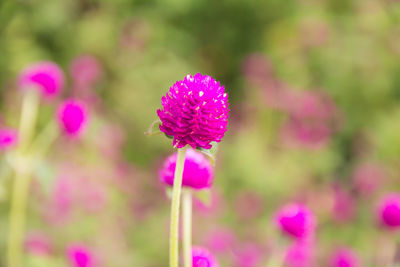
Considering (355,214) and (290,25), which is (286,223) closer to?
(355,214)

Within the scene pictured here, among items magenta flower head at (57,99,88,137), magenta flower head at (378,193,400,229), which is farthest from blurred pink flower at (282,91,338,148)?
magenta flower head at (57,99,88,137)

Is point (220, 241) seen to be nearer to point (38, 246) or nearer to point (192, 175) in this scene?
point (38, 246)

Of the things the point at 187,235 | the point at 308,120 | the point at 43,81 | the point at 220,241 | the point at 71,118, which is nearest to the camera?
the point at 187,235

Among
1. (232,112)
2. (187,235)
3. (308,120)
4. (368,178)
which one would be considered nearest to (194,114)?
(187,235)

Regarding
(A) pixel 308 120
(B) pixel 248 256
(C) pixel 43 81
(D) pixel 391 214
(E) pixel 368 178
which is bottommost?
(D) pixel 391 214

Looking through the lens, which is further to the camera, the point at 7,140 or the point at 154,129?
the point at 7,140

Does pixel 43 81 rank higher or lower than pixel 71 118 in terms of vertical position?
higher
